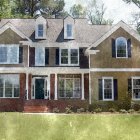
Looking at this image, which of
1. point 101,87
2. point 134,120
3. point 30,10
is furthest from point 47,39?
point 30,10

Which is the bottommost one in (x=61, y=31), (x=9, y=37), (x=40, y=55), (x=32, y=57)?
(x=32, y=57)

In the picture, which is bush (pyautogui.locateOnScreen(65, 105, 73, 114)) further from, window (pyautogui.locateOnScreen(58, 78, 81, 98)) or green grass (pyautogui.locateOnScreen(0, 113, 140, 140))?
green grass (pyautogui.locateOnScreen(0, 113, 140, 140))

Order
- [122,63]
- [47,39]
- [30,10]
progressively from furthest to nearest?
[47,39]
[122,63]
[30,10]

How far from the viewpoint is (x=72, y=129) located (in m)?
9.89

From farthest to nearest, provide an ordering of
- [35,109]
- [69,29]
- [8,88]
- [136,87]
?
1. [69,29]
2. [8,88]
3. [136,87]
4. [35,109]

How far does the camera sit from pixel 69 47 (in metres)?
23.1

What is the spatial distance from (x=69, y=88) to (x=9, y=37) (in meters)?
4.12

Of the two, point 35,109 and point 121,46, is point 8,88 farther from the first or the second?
point 121,46

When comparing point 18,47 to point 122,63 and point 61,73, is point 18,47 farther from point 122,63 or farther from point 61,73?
point 122,63

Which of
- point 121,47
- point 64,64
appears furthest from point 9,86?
point 121,47

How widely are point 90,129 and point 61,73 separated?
40.6ft

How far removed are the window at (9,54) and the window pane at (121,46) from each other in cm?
530

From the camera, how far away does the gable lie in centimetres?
2064

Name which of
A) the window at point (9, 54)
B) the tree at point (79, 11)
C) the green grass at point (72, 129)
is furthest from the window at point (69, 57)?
the tree at point (79, 11)
